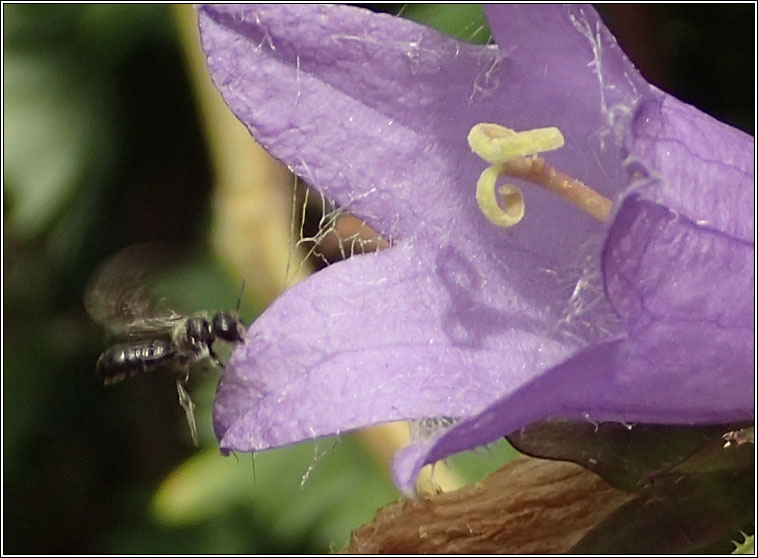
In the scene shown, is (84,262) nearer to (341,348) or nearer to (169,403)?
(169,403)

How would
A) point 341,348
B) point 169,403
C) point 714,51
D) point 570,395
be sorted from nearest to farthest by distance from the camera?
point 570,395
point 341,348
point 714,51
point 169,403

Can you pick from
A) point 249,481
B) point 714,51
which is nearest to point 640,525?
point 249,481

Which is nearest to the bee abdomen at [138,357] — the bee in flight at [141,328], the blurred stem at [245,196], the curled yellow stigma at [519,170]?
the bee in flight at [141,328]

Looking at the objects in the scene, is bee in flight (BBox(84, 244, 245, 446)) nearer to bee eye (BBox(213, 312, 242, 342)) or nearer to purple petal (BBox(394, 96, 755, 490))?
bee eye (BBox(213, 312, 242, 342))

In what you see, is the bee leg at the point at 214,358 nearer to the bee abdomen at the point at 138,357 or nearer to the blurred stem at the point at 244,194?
the bee abdomen at the point at 138,357

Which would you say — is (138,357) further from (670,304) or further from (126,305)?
(670,304)

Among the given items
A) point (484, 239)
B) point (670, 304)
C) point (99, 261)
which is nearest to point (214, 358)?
point (484, 239)
